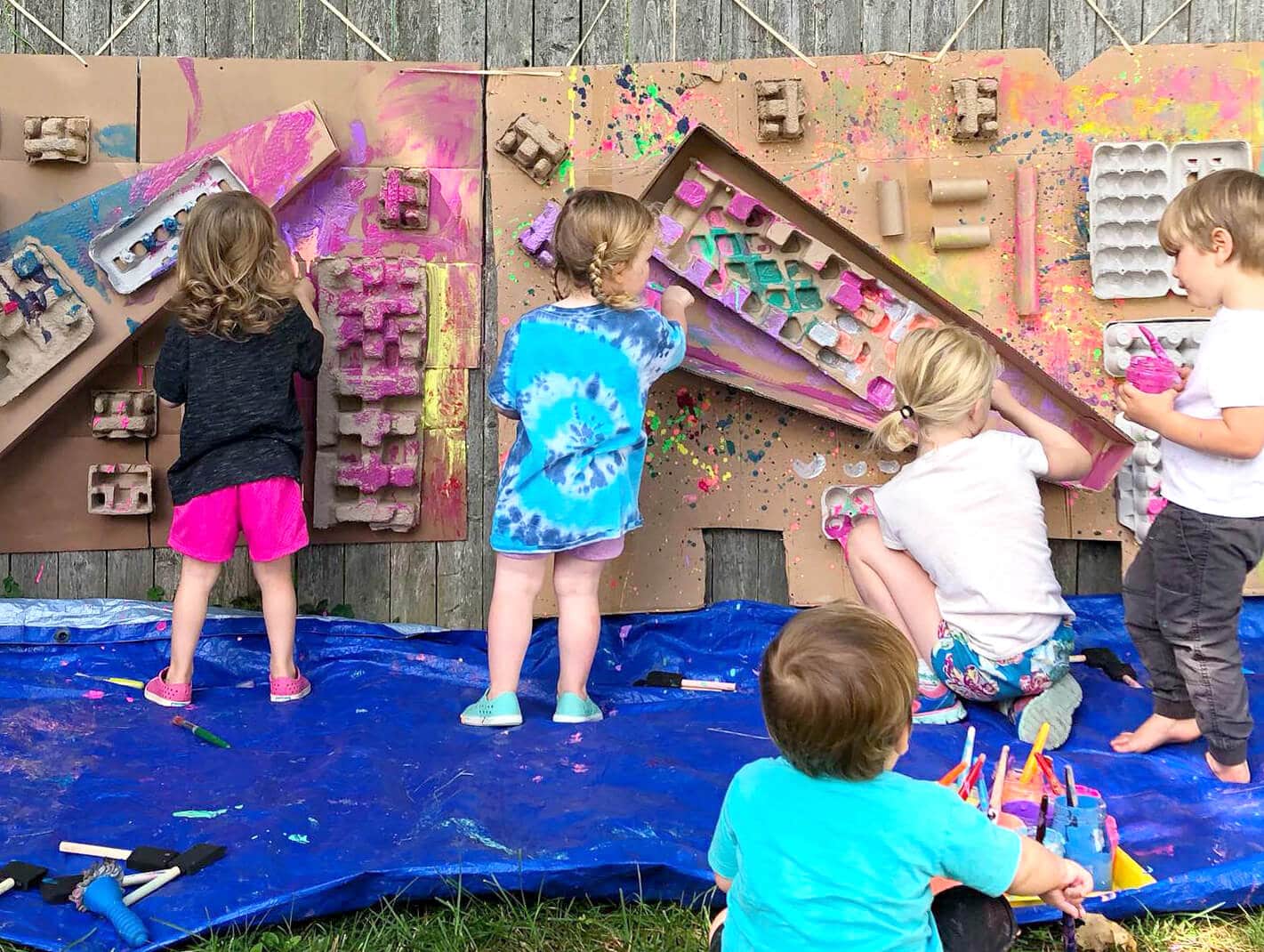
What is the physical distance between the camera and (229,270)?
3.50m

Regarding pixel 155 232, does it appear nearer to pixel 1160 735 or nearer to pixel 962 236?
pixel 962 236

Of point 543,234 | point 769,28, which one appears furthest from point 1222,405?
point 543,234

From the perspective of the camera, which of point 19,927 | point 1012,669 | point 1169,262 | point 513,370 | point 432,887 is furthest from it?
point 1169,262

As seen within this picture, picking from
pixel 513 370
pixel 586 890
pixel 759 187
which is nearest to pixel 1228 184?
pixel 759 187

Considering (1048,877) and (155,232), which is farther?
(155,232)

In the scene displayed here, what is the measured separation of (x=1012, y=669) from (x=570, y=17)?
2398 millimetres

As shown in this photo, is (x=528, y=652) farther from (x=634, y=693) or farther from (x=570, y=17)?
(x=570, y=17)

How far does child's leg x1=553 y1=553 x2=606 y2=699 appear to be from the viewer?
3.40 metres

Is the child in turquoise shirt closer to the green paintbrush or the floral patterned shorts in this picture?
the floral patterned shorts

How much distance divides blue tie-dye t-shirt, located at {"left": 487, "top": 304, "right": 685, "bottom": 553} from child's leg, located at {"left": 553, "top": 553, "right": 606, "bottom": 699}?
11cm

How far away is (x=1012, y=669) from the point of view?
310 centimetres

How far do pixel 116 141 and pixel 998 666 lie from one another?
3.01 m

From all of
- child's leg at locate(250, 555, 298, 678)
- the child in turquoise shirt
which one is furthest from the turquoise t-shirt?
child's leg at locate(250, 555, 298, 678)

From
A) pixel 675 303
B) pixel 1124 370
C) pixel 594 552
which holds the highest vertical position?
pixel 675 303
